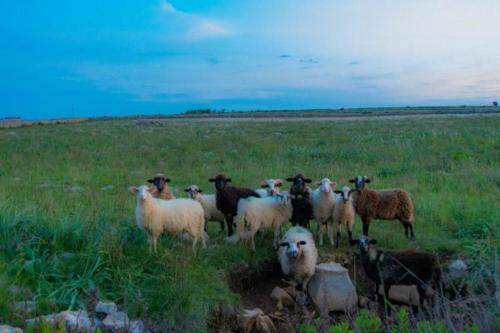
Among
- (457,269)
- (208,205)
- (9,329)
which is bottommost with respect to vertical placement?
(457,269)

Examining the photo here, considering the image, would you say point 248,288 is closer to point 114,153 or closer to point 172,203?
point 172,203

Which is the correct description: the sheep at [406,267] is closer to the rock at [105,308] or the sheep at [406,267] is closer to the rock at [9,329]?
the rock at [105,308]

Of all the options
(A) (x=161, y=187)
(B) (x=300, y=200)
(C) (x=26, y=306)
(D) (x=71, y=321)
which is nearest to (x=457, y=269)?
(B) (x=300, y=200)

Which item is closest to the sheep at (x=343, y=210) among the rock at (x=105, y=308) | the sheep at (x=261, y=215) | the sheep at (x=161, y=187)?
the sheep at (x=261, y=215)

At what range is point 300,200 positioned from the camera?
11.4 m

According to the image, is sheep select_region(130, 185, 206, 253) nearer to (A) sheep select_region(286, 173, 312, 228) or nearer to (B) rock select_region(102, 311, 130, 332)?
(A) sheep select_region(286, 173, 312, 228)

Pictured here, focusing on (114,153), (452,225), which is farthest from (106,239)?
(114,153)

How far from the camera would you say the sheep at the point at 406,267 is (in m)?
9.00

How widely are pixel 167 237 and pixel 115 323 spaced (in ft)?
13.9

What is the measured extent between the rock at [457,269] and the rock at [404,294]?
2.36ft

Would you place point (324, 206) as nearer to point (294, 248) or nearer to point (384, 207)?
point (384, 207)

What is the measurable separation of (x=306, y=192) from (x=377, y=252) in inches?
105

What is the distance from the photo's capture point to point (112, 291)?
8.02m

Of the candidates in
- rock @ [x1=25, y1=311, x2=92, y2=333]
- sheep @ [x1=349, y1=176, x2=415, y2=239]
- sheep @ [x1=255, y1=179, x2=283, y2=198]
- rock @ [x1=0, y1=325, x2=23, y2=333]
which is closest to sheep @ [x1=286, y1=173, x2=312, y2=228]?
sheep @ [x1=255, y1=179, x2=283, y2=198]
